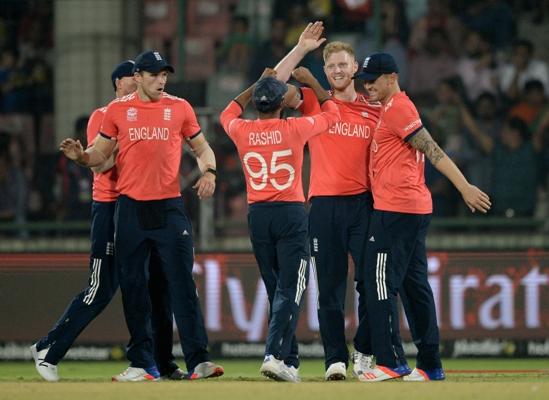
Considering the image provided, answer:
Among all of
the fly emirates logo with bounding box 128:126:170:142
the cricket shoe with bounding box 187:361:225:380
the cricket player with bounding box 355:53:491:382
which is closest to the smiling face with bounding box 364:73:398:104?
the cricket player with bounding box 355:53:491:382

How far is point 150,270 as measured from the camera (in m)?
9.78

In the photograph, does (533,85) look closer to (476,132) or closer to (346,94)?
(476,132)

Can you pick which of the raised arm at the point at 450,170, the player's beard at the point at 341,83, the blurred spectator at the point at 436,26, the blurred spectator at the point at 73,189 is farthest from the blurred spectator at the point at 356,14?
the raised arm at the point at 450,170

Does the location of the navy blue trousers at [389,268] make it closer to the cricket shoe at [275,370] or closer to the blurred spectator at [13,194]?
the cricket shoe at [275,370]

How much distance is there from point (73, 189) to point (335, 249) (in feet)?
18.3

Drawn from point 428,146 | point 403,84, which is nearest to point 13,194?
point 403,84

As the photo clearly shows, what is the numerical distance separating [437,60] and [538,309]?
14.9 ft

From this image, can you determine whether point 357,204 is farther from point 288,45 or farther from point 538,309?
point 288,45

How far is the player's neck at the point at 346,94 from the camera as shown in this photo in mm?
9727

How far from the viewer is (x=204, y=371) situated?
948 centimetres

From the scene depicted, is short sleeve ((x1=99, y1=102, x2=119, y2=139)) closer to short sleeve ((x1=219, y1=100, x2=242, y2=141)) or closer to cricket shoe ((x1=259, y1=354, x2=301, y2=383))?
short sleeve ((x1=219, y1=100, x2=242, y2=141))

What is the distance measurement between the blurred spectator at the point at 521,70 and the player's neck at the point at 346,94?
667cm

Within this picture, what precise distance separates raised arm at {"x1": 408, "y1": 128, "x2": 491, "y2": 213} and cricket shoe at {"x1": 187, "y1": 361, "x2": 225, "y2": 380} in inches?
87.0

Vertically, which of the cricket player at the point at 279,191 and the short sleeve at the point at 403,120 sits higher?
the short sleeve at the point at 403,120
